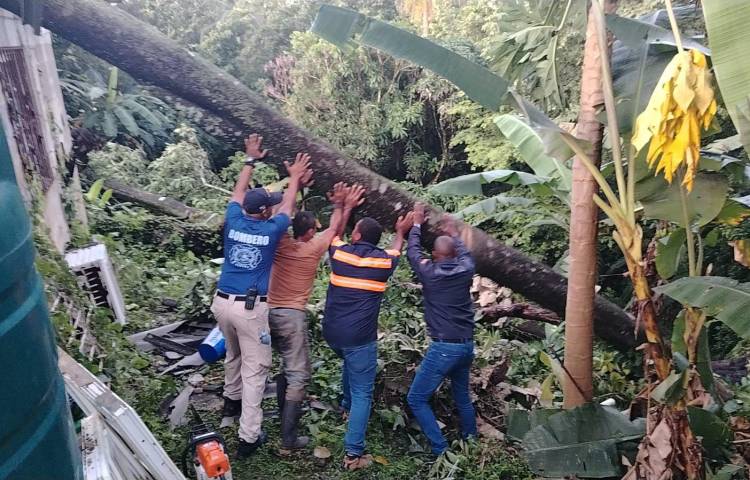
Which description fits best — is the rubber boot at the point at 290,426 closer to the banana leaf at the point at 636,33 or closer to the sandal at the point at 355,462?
the sandal at the point at 355,462

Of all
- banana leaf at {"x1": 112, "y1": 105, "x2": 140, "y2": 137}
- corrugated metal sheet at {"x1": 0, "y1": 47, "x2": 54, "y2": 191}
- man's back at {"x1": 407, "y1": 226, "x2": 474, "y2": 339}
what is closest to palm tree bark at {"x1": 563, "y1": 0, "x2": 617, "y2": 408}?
man's back at {"x1": 407, "y1": 226, "x2": 474, "y2": 339}

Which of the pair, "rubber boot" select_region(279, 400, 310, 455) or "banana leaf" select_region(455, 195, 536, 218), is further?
"banana leaf" select_region(455, 195, 536, 218)

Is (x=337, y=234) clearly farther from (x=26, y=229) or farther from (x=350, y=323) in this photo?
(x=26, y=229)

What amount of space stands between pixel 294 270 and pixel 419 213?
1019mm

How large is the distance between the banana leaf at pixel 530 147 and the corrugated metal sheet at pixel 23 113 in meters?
3.76

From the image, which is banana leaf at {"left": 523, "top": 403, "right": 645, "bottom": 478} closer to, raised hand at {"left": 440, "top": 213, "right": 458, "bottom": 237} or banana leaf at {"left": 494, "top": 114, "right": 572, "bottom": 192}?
raised hand at {"left": 440, "top": 213, "right": 458, "bottom": 237}

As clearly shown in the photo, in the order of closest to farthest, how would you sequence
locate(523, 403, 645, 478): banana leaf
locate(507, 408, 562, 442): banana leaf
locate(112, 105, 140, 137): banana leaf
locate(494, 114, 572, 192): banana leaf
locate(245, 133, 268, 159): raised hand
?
1. locate(245, 133, 268, 159): raised hand
2. locate(523, 403, 645, 478): banana leaf
3. locate(507, 408, 562, 442): banana leaf
4. locate(494, 114, 572, 192): banana leaf
5. locate(112, 105, 140, 137): banana leaf

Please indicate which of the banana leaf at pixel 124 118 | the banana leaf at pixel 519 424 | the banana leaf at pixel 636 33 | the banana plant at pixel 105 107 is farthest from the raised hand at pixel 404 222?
the banana leaf at pixel 124 118

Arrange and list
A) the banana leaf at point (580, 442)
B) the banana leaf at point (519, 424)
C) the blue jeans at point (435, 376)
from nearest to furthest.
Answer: the banana leaf at point (580, 442) < the banana leaf at point (519, 424) < the blue jeans at point (435, 376)

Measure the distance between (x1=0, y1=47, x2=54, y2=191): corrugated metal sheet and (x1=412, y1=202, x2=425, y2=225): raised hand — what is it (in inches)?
123

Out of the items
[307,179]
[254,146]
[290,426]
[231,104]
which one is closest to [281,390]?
[290,426]

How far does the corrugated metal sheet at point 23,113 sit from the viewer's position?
15.3ft

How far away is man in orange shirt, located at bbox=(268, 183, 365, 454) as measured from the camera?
13.9ft

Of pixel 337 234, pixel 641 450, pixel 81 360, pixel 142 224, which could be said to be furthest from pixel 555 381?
pixel 142 224
